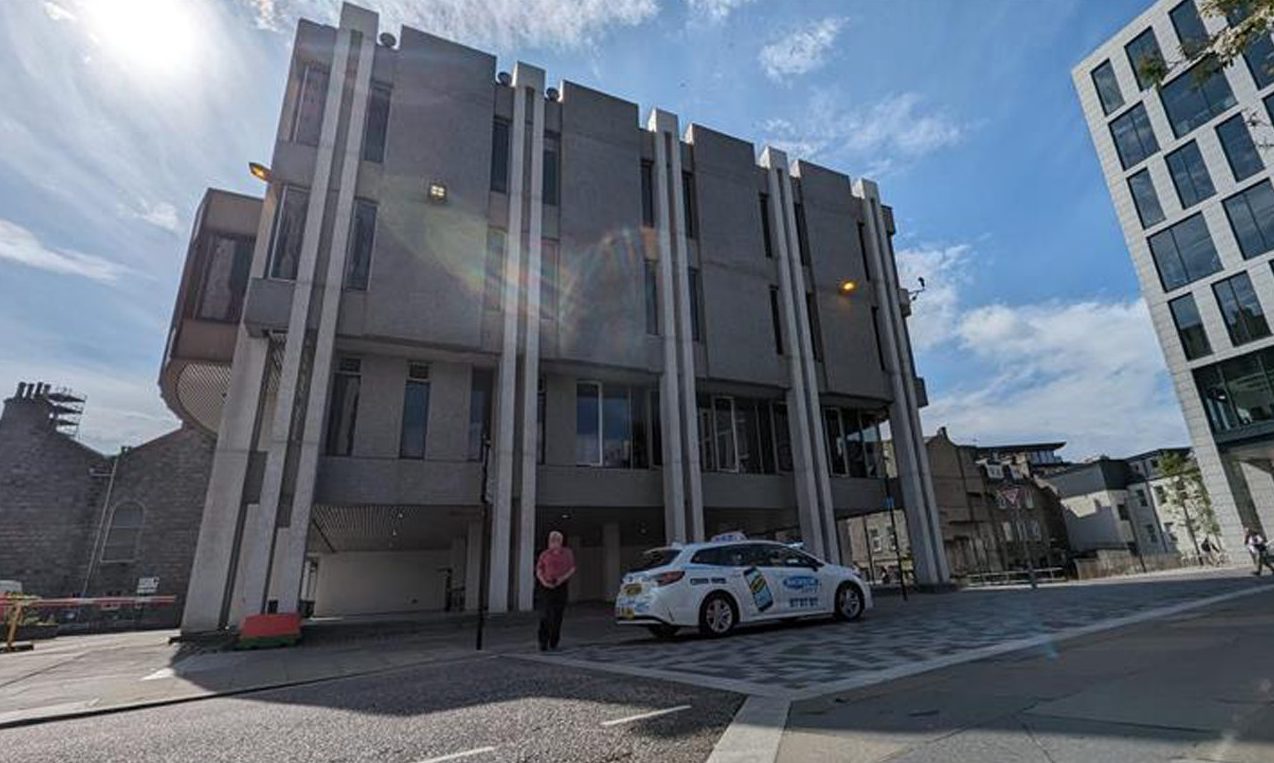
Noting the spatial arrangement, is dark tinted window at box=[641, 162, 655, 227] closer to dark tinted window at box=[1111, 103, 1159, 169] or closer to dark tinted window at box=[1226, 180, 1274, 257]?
dark tinted window at box=[1226, 180, 1274, 257]

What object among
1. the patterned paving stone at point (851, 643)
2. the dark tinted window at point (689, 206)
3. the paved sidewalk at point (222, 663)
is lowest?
the paved sidewalk at point (222, 663)

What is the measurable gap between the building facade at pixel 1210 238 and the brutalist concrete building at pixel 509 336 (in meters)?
17.1

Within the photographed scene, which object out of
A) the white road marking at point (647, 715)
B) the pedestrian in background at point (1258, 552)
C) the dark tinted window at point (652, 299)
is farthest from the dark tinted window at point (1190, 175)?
the white road marking at point (647, 715)

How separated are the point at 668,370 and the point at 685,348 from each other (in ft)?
3.33

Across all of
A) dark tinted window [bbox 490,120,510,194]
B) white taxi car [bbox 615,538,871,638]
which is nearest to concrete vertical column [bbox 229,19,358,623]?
dark tinted window [bbox 490,120,510,194]

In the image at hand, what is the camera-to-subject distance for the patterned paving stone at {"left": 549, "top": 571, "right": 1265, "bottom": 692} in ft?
21.9

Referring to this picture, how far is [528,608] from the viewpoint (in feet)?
52.1

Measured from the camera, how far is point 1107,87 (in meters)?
34.4

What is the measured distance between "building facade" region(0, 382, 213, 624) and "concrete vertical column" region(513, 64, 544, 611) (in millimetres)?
21077

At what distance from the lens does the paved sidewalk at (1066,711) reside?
10.8 feet

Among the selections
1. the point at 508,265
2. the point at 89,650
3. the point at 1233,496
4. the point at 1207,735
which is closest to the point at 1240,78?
the point at 1233,496

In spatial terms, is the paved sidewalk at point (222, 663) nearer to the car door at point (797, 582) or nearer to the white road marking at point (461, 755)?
the car door at point (797, 582)

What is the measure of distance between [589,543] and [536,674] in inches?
807

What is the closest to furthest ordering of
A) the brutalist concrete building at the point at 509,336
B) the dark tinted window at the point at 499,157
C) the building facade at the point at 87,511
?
the brutalist concrete building at the point at 509,336 < the dark tinted window at the point at 499,157 < the building facade at the point at 87,511
